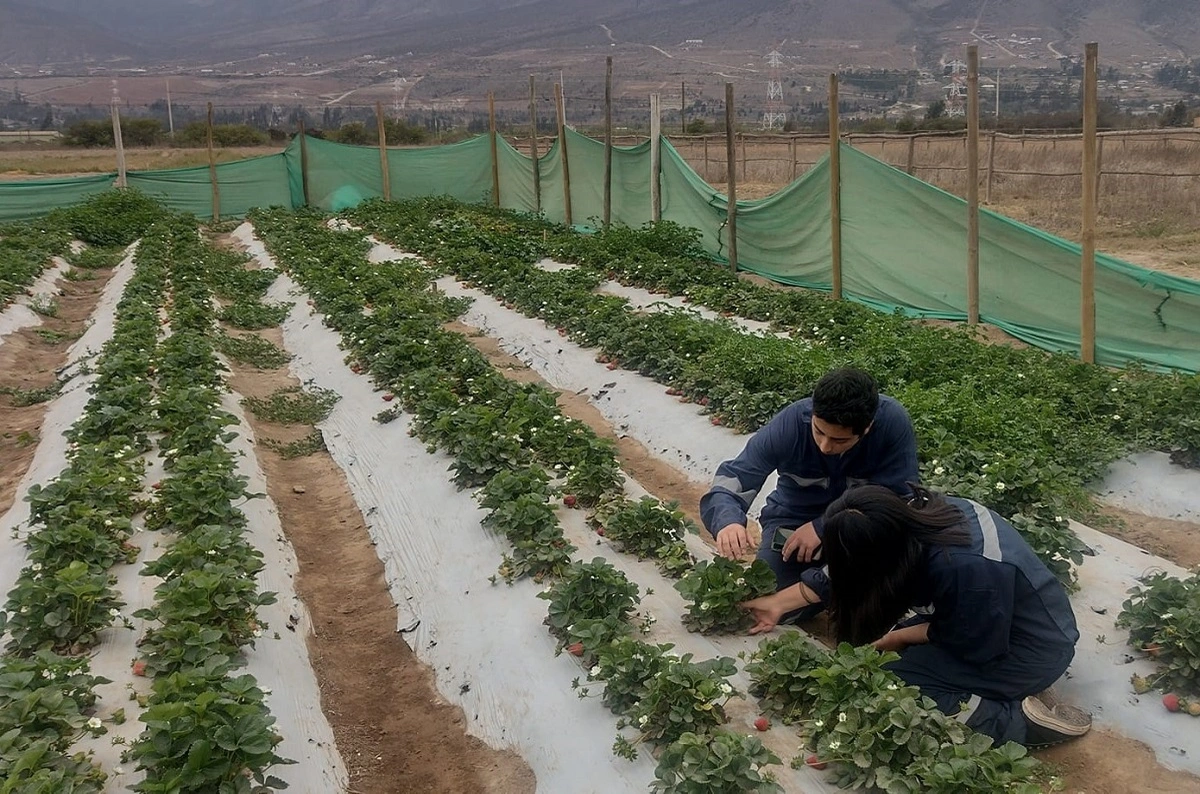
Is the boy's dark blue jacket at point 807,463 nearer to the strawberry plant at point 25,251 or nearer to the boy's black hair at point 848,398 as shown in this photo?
the boy's black hair at point 848,398

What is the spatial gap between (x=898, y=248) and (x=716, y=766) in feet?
24.7

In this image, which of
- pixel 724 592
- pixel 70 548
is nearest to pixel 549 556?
pixel 724 592

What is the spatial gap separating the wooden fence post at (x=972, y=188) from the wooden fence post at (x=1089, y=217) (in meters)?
0.92

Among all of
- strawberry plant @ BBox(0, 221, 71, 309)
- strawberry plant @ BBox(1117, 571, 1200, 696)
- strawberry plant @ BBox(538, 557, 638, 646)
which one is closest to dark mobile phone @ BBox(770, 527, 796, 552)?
strawberry plant @ BBox(538, 557, 638, 646)

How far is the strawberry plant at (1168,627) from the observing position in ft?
11.5

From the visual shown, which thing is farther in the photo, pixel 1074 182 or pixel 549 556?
pixel 1074 182

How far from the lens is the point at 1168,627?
11.6 ft

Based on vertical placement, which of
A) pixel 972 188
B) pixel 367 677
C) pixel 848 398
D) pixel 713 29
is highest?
pixel 713 29

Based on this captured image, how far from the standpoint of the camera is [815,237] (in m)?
10.7

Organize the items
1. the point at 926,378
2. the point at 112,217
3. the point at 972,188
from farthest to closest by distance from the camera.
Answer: the point at 112,217
the point at 972,188
the point at 926,378

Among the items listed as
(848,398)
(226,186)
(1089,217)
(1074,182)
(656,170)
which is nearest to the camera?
(848,398)

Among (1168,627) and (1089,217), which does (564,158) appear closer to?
(1089,217)

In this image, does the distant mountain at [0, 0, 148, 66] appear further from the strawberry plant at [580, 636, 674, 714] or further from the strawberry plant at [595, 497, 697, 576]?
the strawberry plant at [580, 636, 674, 714]

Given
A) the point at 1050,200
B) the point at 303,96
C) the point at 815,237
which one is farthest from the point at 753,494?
the point at 303,96
